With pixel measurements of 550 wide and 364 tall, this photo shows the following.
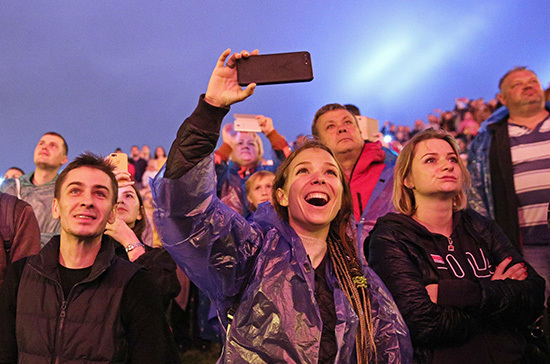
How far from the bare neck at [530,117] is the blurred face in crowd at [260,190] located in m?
1.96

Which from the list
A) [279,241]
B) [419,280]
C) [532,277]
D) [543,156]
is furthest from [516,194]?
[279,241]

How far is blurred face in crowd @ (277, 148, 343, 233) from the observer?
228cm

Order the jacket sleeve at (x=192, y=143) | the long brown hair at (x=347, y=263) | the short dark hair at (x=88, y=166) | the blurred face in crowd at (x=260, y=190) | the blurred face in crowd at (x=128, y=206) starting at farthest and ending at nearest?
1. the blurred face in crowd at (x=260, y=190)
2. the blurred face in crowd at (x=128, y=206)
3. the short dark hair at (x=88, y=166)
4. the long brown hair at (x=347, y=263)
5. the jacket sleeve at (x=192, y=143)

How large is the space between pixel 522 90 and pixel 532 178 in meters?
0.70

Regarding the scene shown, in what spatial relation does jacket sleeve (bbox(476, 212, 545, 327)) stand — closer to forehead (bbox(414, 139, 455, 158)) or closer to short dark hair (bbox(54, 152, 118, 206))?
forehead (bbox(414, 139, 455, 158))

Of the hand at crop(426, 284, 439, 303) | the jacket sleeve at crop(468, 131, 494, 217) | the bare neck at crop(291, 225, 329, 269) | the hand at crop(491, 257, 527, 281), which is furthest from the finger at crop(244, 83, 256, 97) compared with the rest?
the jacket sleeve at crop(468, 131, 494, 217)

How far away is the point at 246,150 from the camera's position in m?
5.70

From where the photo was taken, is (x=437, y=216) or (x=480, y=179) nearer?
(x=437, y=216)

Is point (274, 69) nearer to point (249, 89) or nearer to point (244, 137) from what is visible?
point (249, 89)

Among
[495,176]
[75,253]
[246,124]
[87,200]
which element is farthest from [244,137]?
[75,253]

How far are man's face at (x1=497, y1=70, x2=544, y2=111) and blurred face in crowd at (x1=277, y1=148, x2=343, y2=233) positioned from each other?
226 cm

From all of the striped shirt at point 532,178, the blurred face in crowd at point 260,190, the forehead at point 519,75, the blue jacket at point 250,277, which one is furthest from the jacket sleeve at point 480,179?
the blue jacket at point 250,277

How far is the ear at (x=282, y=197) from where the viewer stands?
7.86 feet

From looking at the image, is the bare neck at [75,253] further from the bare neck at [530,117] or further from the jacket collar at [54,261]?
the bare neck at [530,117]
